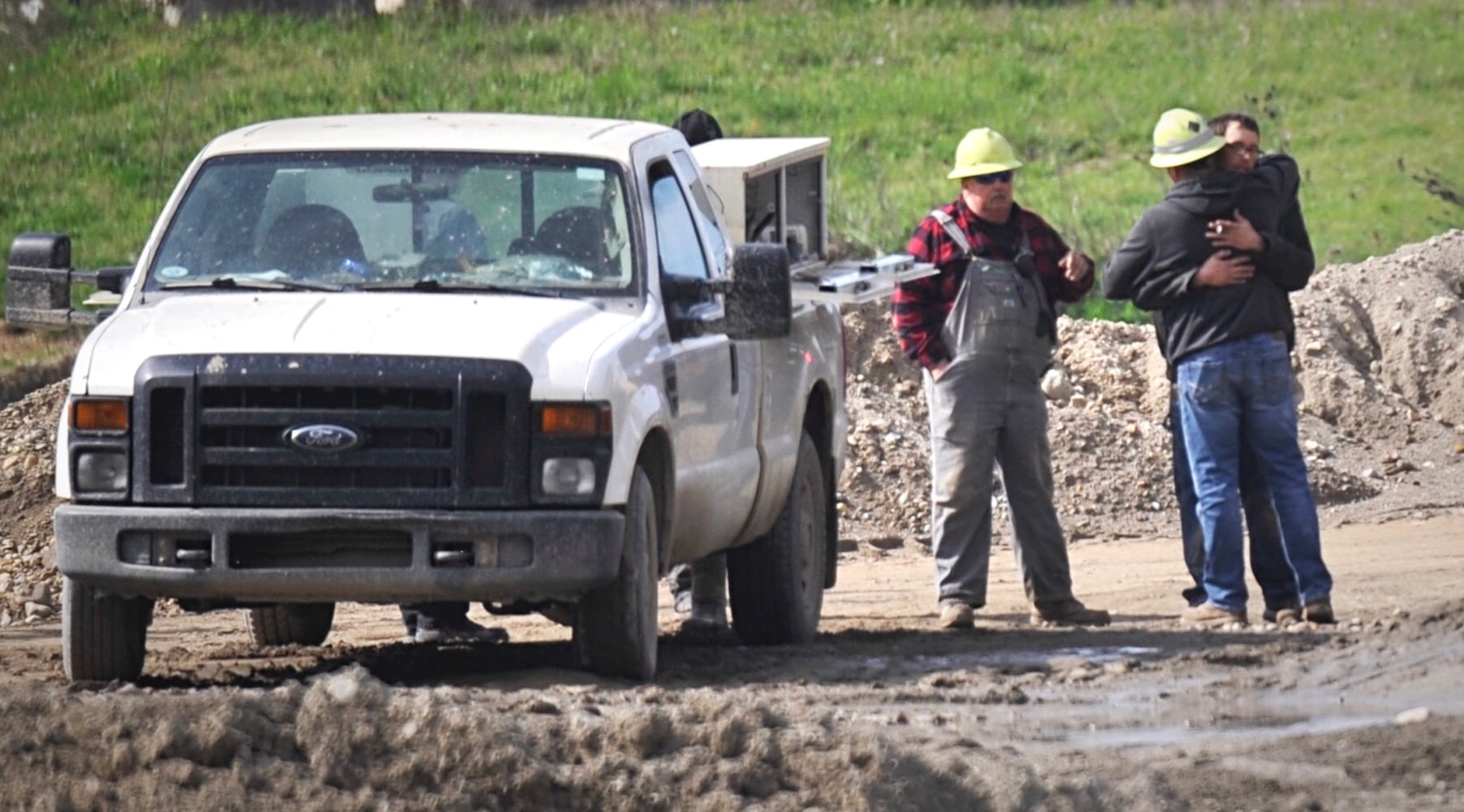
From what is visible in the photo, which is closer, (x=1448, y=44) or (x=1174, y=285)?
(x=1174, y=285)

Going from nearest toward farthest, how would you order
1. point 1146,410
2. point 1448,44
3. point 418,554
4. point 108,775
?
point 108,775
point 418,554
point 1146,410
point 1448,44

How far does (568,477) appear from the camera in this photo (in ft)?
25.9

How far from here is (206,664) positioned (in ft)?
30.5

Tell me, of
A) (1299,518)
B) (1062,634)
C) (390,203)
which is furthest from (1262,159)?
(390,203)

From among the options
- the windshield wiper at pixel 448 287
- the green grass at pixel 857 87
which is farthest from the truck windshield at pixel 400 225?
the green grass at pixel 857 87

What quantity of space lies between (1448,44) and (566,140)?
22.3 m

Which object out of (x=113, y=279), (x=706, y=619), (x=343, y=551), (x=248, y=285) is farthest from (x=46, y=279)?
(x=706, y=619)

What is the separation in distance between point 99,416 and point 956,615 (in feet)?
13.2

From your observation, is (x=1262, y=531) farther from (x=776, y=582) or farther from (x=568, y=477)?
(x=568, y=477)

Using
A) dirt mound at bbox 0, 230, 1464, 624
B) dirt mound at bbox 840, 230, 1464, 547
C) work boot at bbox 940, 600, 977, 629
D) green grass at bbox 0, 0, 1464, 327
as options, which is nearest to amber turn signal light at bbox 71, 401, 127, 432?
work boot at bbox 940, 600, 977, 629

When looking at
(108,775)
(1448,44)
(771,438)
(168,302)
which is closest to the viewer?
(108,775)

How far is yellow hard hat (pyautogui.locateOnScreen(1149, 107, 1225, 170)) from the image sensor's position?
10.1m

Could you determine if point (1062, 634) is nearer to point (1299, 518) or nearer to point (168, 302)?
point (1299, 518)

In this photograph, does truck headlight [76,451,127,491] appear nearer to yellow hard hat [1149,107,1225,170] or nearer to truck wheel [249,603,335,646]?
truck wheel [249,603,335,646]
